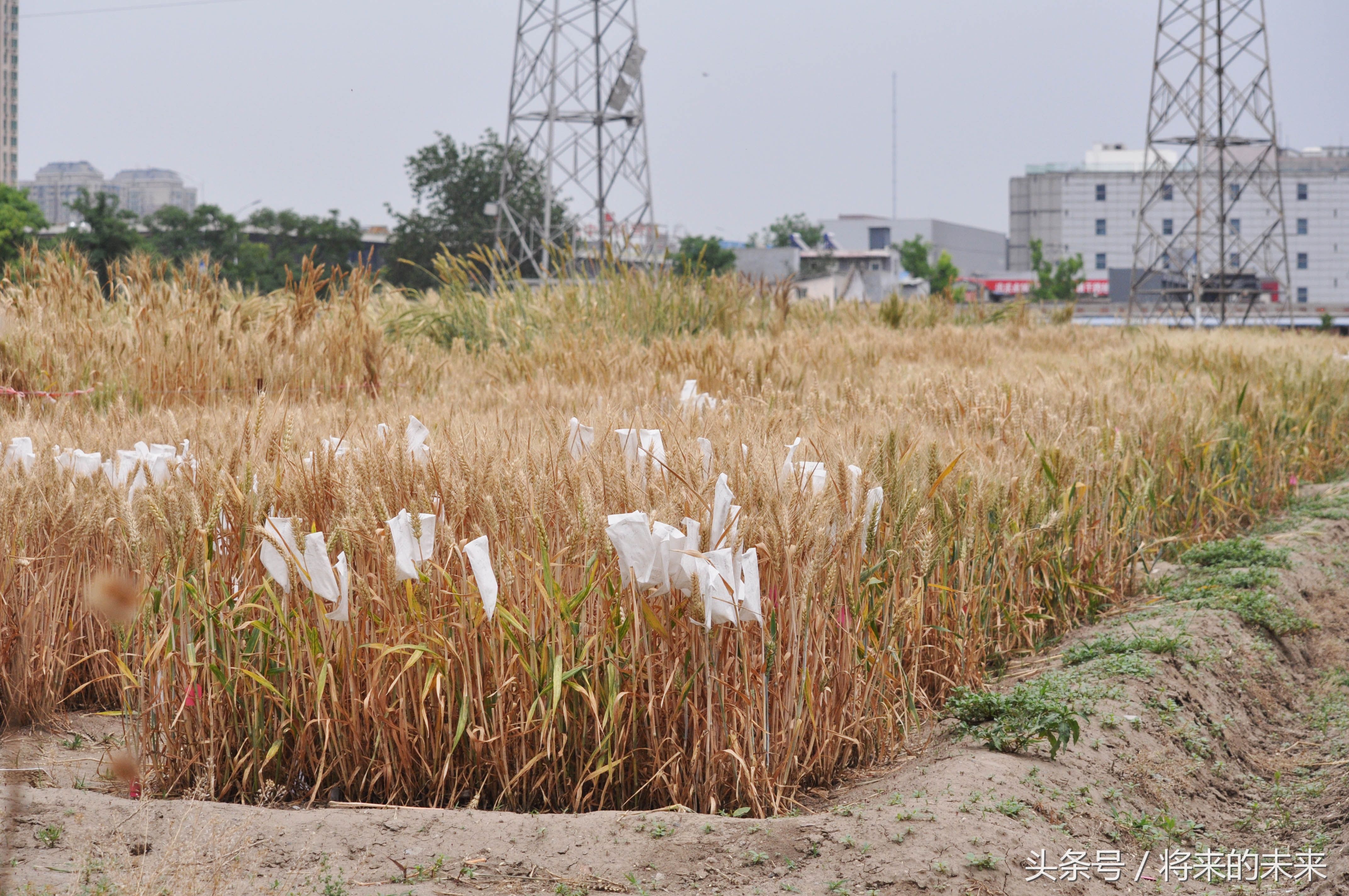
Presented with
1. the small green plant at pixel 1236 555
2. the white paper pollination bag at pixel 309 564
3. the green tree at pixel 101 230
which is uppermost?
the green tree at pixel 101 230

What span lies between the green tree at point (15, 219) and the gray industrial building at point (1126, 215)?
2311 inches

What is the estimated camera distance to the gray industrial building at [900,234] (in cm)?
9188

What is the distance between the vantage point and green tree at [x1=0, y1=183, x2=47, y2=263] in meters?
33.2

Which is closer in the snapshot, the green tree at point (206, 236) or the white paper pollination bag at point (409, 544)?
the white paper pollination bag at point (409, 544)

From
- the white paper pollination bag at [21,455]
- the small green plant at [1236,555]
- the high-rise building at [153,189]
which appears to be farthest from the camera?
→ the high-rise building at [153,189]

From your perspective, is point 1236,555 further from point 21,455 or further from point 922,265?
point 922,265

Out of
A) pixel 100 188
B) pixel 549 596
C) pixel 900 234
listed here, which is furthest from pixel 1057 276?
pixel 549 596

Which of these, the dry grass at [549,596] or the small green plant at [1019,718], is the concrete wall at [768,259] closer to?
the dry grass at [549,596]

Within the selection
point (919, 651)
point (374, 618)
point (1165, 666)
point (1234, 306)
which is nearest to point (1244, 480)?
point (1165, 666)

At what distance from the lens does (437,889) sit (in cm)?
174

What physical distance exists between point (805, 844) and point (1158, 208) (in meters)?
83.4

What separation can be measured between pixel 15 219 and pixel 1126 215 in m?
67.2

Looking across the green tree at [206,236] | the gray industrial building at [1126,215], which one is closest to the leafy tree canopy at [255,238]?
the green tree at [206,236]

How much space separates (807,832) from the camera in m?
1.91
